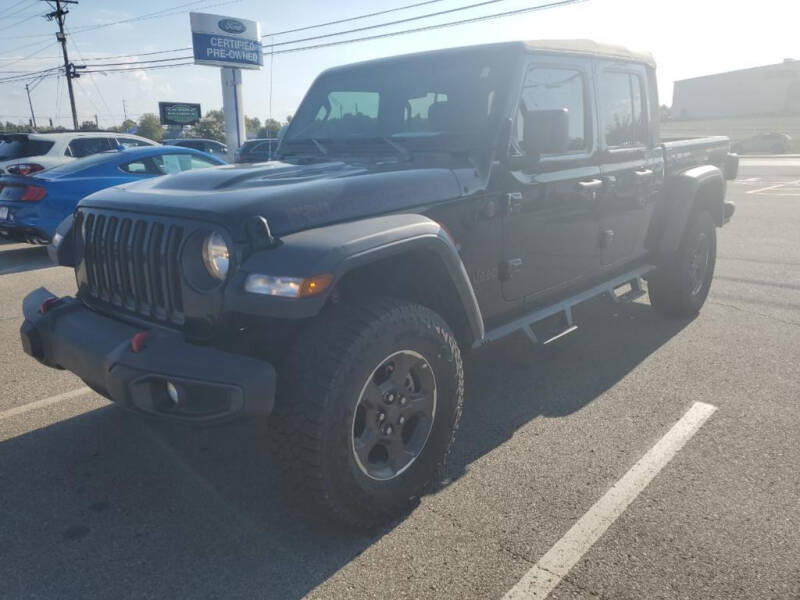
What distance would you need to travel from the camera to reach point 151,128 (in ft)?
199

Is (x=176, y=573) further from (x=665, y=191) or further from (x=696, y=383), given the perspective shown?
(x=665, y=191)

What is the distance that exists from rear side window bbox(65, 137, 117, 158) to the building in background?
241ft

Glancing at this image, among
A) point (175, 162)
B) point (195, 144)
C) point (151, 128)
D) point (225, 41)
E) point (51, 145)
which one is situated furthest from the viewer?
point (151, 128)

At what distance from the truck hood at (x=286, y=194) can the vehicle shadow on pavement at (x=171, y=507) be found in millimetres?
1160

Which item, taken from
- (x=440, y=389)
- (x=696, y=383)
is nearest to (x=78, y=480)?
(x=440, y=389)

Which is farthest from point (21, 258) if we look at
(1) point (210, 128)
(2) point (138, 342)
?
(1) point (210, 128)

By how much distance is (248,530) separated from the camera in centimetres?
266

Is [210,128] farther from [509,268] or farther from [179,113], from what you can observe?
[509,268]

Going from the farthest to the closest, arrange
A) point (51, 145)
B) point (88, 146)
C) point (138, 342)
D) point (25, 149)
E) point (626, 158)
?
point (88, 146)
point (25, 149)
point (51, 145)
point (626, 158)
point (138, 342)

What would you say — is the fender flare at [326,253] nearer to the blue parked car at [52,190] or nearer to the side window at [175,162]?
the blue parked car at [52,190]

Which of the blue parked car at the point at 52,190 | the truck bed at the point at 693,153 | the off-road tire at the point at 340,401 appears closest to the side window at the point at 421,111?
the off-road tire at the point at 340,401

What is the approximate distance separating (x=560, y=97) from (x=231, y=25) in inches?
532

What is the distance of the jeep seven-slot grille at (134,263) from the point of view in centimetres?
253

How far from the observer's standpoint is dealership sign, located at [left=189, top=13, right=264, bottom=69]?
1462cm
